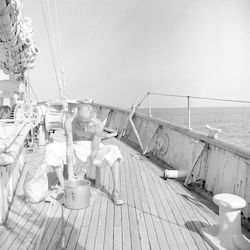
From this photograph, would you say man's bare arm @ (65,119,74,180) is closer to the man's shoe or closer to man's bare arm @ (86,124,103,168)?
man's bare arm @ (86,124,103,168)

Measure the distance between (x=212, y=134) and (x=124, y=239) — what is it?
89.9 inches

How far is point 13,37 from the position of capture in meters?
5.70

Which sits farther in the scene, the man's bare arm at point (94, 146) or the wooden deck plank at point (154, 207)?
the man's bare arm at point (94, 146)

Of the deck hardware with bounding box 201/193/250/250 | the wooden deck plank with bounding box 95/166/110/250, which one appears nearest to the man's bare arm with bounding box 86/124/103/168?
the wooden deck plank with bounding box 95/166/110/250

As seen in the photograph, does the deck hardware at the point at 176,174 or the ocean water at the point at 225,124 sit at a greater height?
the deck hardware at the point at 176,174

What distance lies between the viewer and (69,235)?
282 cm

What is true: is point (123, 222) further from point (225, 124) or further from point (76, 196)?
point (225, 124)

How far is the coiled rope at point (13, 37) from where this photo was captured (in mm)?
4680

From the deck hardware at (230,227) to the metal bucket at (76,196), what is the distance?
148 cm

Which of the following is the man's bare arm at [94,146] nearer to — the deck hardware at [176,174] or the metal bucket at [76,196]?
the metal bucket at [76,196]

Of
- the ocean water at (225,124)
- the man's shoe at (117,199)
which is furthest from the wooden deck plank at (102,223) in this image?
the ocean water at (225,124)

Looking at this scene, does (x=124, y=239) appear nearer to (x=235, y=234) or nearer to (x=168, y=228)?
(x=168, y=228)

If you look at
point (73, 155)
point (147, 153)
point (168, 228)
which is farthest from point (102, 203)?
point (147, 153)

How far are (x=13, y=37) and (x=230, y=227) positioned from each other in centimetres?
527
